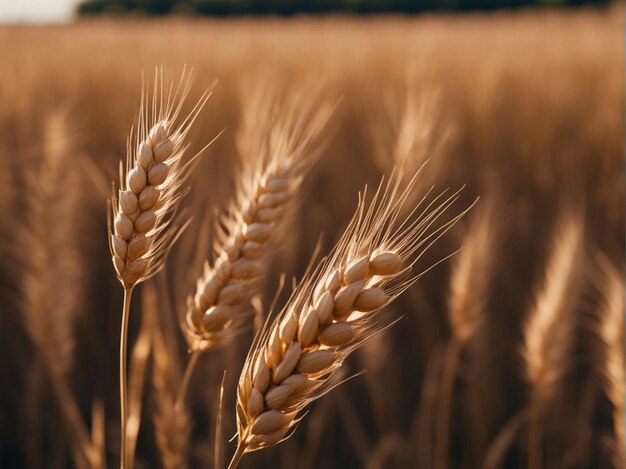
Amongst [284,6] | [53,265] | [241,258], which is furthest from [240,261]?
[284,6]

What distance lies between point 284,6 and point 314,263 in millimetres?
24440

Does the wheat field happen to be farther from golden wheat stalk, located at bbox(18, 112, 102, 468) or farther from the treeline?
the treeline

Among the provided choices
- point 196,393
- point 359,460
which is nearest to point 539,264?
point 359,460

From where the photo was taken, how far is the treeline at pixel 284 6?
21958mm

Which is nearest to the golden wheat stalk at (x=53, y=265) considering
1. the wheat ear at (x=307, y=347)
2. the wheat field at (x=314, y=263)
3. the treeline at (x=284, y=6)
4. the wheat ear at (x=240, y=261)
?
the wheat field at (x=314, y=263)

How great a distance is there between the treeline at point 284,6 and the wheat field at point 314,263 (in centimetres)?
1927

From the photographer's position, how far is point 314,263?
8.14 feet

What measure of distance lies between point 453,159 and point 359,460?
124 centimetres

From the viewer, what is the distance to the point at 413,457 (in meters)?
1.58

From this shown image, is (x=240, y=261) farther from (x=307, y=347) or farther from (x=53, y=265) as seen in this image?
(x=53, y=265)

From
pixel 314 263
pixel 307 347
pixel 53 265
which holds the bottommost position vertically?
A: pixel 314 263

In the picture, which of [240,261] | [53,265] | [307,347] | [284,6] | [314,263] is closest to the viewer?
[307,347]

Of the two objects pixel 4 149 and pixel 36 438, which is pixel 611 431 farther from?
pixel 4 149

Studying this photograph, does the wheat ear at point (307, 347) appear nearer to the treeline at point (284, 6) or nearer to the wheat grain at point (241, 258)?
the wheat grain at point (241, 258)
